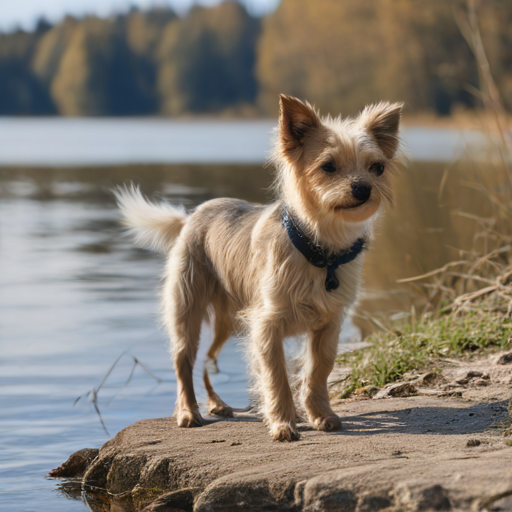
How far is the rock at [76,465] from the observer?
4691mm

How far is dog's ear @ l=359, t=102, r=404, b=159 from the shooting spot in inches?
185

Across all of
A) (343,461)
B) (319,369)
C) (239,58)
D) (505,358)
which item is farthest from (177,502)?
(239,58)

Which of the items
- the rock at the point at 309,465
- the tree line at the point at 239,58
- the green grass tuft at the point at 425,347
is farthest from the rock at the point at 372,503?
the tree line at the point at 239,58

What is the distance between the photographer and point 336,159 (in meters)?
4.39

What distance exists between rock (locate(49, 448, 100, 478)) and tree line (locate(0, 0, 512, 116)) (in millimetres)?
26758

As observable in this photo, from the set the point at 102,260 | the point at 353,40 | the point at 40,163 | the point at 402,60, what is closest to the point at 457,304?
the point at 102,260

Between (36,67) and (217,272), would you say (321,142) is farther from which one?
(36,67)

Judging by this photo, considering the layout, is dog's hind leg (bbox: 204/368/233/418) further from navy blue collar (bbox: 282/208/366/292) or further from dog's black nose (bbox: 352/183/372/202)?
dog's black nose (bbox: 352/183/372/202)

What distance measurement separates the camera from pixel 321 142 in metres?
4.48

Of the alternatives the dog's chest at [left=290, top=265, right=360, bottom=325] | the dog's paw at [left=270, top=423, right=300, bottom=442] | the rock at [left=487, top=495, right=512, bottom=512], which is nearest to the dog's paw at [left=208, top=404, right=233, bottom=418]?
the dog's paw at [left=270, top=423, right=300, bottom=442]

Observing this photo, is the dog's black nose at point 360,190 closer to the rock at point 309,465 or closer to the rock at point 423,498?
the rock at point 309,465

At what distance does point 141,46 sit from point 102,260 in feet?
389

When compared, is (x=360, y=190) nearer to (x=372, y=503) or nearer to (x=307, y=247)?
(x=307, y=247)

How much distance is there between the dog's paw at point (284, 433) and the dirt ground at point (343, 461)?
0.06 meters
